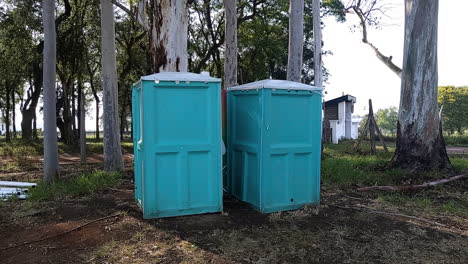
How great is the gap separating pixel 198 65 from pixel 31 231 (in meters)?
19.4

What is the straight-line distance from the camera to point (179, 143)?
4.80 metres

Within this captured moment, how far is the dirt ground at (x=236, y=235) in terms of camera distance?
3.69 metres

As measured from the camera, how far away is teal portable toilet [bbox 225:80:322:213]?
201 inches

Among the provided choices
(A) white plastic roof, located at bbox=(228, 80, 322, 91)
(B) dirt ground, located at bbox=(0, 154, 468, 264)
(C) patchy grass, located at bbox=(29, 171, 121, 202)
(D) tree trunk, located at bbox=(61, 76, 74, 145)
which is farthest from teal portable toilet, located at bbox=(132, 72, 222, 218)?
(D) tree trunk, located at bbox=(61, 76, 74, 145)

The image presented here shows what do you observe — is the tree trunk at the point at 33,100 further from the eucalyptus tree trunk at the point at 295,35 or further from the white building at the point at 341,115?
the white building at the point at 341,115

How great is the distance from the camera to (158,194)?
15.7 ft

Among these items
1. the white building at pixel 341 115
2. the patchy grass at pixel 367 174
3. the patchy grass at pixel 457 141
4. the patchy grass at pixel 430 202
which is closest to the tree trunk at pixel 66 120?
the patchy grass at pixel 367 174

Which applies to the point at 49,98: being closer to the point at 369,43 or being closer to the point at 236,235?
the point at 236,235

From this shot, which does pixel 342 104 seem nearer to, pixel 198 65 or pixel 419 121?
pixel 198 65

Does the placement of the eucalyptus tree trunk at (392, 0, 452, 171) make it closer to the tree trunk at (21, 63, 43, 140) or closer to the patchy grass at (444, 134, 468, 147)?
the tree trunk at (21, 63, 43, 140)

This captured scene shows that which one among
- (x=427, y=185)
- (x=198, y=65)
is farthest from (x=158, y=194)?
(x=198, y=65)

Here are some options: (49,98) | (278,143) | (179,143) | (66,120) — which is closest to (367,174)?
(278,143)

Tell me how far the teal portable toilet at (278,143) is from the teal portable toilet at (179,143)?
59 centimetres

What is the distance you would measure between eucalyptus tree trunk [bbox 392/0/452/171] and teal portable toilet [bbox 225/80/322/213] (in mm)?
4505
